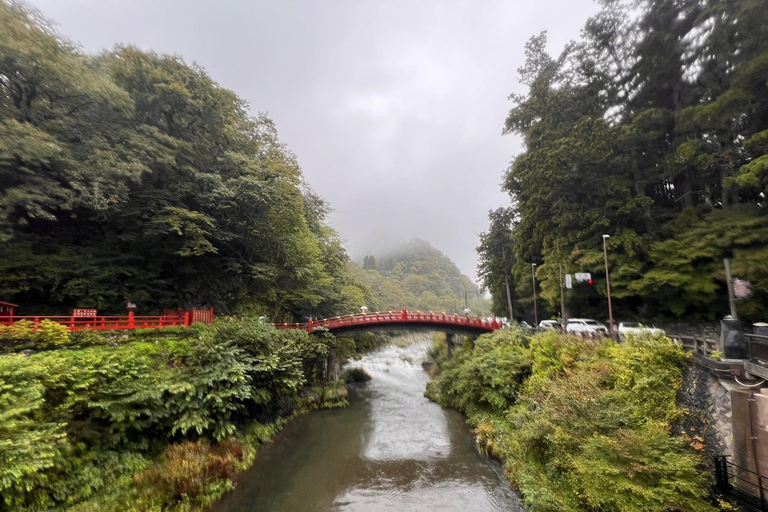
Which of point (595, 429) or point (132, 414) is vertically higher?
point (132, 414)

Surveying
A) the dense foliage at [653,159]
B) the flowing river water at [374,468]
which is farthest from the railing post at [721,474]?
the dense foliage at [653,159]

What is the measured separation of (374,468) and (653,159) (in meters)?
28.6

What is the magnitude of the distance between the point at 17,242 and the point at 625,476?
26828 millimetres

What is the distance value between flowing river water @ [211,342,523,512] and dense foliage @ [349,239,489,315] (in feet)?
229

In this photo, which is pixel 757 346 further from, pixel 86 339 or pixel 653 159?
pixel 86 339

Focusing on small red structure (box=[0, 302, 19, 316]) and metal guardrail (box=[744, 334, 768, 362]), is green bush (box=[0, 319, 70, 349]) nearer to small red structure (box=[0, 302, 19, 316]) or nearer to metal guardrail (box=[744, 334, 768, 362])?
small red structure (box=[0, 302, 19, 316])

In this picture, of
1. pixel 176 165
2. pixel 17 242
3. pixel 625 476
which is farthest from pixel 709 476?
pixel 17 242

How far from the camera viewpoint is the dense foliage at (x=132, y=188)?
1572cm

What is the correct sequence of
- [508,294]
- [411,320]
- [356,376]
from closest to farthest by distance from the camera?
[411,320], [356,376], [508,294]

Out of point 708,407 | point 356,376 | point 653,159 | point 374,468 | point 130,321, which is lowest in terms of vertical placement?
point 356,376

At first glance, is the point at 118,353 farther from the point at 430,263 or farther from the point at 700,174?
the point at 430,263

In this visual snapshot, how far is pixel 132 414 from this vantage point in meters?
11.4

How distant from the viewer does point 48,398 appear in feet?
32.7

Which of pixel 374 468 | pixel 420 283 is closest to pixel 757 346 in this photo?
pixel 374 468
